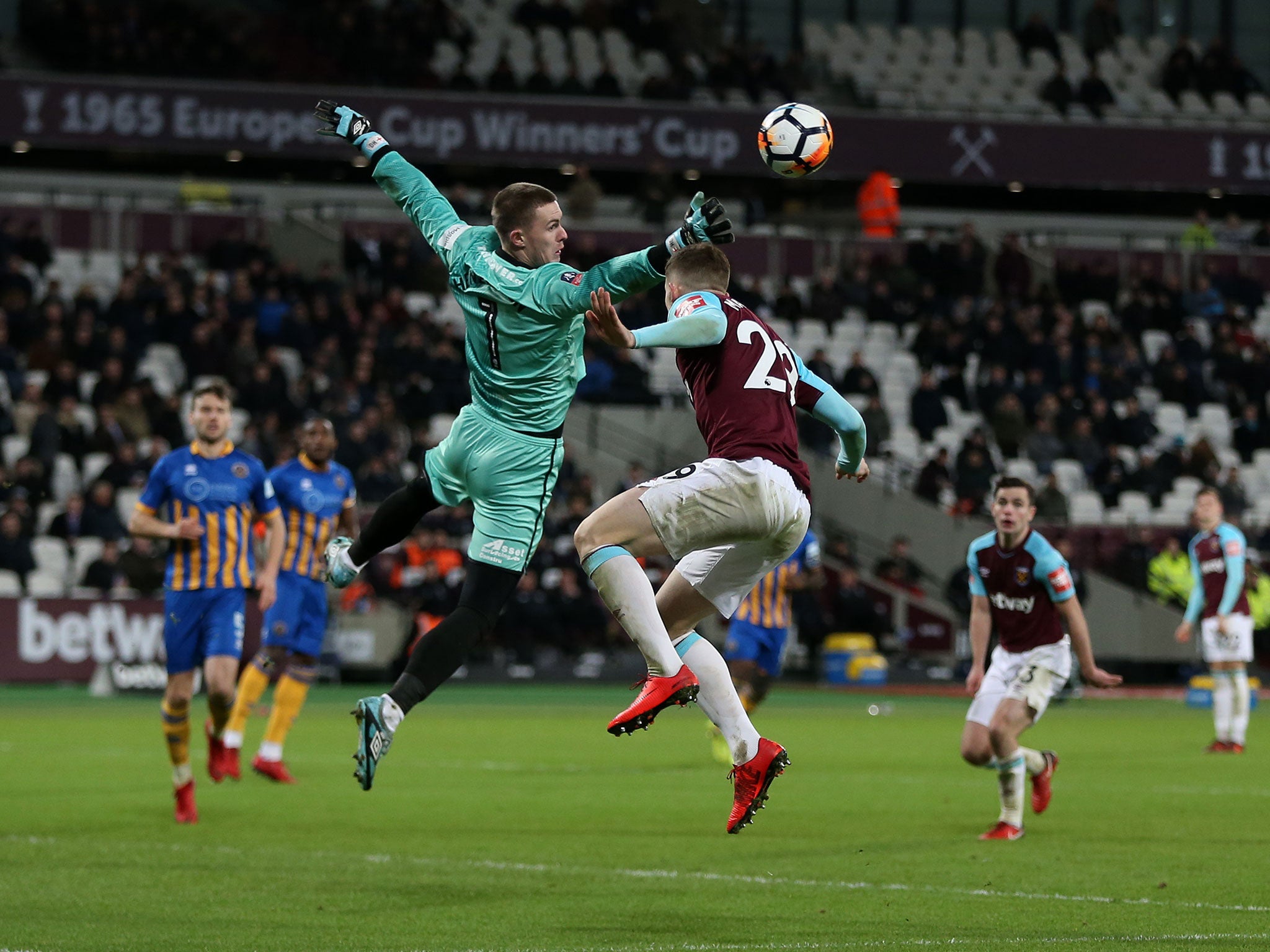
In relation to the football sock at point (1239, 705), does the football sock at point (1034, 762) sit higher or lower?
higher

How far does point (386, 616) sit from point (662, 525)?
17407 mm

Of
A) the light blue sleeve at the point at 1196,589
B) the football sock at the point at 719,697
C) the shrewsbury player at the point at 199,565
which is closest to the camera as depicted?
the football sock at the point at 719,697

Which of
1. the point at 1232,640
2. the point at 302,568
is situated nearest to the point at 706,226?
the point at 302,568

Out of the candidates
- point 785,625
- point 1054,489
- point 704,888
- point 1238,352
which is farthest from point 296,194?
point 704,888

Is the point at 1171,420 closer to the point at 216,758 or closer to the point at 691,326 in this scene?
the point at 216,758

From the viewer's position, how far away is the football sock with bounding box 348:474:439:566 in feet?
26.8

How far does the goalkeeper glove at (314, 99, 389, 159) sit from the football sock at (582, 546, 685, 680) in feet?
7.78

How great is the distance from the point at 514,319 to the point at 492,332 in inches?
5.5

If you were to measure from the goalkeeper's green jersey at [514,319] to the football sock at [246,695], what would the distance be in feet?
21.5

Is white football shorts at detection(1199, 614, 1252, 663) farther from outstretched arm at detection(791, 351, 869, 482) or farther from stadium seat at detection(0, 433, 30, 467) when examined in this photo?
stadium seat at detection(0, 433, 30, 467)

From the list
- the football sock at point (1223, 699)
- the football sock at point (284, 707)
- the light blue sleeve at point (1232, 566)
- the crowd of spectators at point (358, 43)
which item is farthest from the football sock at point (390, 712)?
the crowd of spectators at point (358, 43)

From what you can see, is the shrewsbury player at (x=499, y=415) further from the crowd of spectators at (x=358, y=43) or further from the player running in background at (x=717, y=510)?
the crowd of spectators at (x=358, y=43)

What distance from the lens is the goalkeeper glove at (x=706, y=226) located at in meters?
7.26

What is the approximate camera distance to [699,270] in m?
7.84
